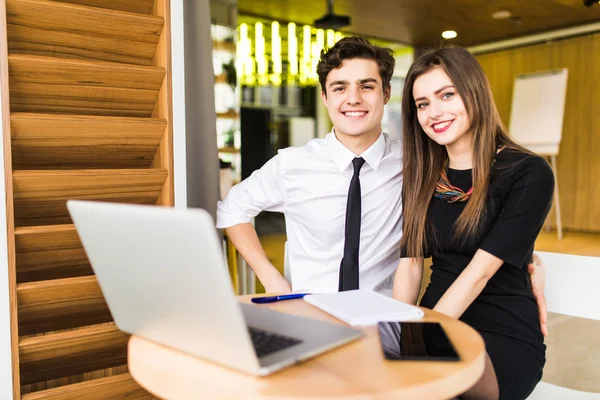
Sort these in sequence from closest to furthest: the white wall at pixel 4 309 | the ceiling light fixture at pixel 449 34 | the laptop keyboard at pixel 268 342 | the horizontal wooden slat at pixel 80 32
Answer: the laptop keyboard at pixel 268 342 < the white wall at pixel 4 309 < the horizontal wooden slat at pixel 80 32 < the ceiling light fixture at pixel 449 34

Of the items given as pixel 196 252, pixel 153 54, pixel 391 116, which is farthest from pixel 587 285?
pixel 391 116

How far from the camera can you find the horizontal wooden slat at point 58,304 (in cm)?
177

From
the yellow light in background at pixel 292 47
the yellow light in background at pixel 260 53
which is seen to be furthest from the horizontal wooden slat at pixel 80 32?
the yellow light in background at pixel 292 47

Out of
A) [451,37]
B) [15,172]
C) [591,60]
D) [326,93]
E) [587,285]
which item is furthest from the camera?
[451,37]

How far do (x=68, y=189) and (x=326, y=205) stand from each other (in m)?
0.85

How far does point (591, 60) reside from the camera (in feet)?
22.1

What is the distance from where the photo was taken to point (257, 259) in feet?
6.28

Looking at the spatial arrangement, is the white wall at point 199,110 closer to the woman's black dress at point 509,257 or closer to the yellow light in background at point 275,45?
the woman's black dress at point 509,257

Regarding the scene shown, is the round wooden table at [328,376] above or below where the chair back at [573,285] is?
above

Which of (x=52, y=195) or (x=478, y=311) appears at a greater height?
(x=52, y=195)

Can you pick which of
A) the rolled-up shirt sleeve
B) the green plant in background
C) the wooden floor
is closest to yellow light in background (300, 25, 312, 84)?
the green plant in background

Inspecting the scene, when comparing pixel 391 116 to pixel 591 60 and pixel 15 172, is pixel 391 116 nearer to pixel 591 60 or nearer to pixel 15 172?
pixel 591 60

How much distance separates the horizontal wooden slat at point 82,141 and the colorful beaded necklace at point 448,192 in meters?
1.02

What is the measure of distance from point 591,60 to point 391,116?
10.1 ft
